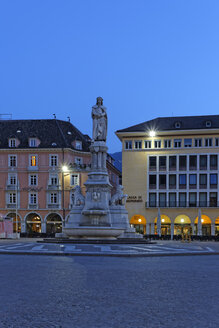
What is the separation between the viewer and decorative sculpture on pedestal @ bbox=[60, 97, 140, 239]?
38375 millimetres

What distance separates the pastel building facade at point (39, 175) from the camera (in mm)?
77000

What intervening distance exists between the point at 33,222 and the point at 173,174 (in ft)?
75.8

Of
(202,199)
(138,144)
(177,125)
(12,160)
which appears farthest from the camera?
(12,160)

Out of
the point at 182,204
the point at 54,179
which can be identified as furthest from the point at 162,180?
the point at 54,179

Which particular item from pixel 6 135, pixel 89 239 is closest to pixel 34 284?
pixel 89 239

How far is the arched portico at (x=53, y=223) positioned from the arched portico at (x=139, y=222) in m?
11.2

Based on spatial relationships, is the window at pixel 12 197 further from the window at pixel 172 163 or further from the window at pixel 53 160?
the window at pixel 172 163

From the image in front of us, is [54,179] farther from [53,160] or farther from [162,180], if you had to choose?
[162,180]

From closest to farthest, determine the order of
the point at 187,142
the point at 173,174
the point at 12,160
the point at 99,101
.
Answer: the point at 99,101 < the point at 173,174 < the point at 187,142 < the point at 12,160

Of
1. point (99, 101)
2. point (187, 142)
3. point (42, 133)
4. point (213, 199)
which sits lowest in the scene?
point (213, 199)

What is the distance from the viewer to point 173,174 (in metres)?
77.8

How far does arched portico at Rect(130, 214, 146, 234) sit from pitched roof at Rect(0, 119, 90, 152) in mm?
13769

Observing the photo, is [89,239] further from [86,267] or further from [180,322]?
[180,322]

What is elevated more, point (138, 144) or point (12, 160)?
point (138, 144)
